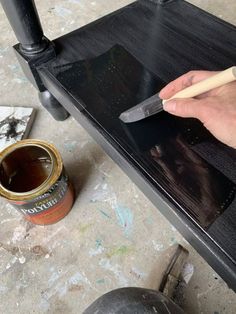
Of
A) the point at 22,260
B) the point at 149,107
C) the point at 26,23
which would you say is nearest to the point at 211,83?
the point at 149,107

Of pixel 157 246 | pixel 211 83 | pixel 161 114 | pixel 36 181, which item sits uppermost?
pixel 211 83

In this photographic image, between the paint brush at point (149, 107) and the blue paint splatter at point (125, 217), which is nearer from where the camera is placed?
the paint brush at point (149, 107)

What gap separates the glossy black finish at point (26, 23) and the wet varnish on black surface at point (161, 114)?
62 mm

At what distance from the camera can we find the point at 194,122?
2.50 feet

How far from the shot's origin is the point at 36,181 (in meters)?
0.87

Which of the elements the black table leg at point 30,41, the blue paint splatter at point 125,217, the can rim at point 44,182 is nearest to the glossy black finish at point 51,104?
the black table leg at point 30,41

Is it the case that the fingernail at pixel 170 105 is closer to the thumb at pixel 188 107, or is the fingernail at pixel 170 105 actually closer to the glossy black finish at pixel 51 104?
the thumb at pixel 188 107

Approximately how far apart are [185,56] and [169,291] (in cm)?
60

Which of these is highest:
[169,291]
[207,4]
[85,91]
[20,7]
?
[20,7]

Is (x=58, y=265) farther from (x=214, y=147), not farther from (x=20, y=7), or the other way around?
(x=20, y=7)

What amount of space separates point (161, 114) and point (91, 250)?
377 mm

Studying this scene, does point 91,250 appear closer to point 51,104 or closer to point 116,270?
point 116,270

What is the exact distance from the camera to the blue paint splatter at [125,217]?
2.80ft

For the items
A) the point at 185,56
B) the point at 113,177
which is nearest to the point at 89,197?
the point at 113,177
